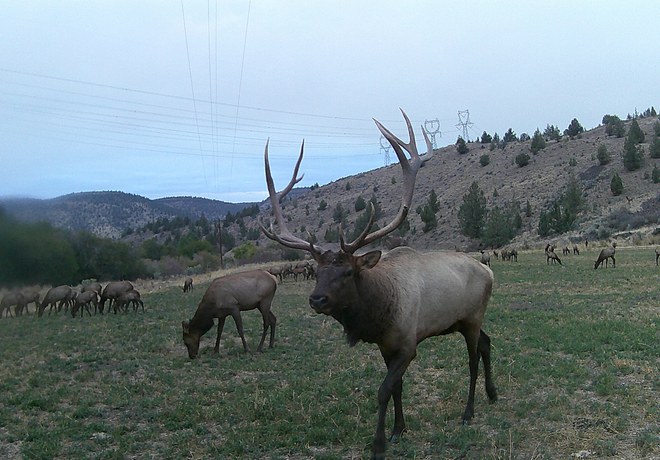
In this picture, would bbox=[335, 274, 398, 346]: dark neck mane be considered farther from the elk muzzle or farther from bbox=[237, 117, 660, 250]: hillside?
bbox=[237, 117, 660, 250]: hillside

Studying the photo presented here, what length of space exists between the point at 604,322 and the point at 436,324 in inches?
307

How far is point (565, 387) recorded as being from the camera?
26.0ft

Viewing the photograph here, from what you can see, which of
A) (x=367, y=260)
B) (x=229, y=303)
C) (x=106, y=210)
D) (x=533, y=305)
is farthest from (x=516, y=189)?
(x=367, y=260)

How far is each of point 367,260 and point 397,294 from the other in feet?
1.67

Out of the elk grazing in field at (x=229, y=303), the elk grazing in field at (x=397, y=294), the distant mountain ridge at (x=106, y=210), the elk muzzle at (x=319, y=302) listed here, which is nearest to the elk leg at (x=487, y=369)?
the elk grazing in field at (x=397, y=294)

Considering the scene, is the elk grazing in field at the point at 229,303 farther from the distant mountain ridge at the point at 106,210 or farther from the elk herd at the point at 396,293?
the elk herd at the point at 396,293

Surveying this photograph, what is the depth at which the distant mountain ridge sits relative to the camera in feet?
34.1

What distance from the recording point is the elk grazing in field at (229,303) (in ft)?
39.7

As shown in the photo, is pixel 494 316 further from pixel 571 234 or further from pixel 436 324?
pixel 571 234

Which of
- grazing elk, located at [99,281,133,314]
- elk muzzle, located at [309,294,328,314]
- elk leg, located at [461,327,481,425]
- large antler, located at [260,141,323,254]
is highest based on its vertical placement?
large antler, located at [260,141,323,254]

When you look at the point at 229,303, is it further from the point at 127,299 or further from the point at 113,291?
the point at 113,291

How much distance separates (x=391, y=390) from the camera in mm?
5762

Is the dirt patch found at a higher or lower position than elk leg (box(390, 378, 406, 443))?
lower

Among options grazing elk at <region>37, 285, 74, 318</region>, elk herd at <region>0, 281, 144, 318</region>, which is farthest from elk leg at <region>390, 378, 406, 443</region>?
grazing elk at <region>37, 285, 74, 318</region>
